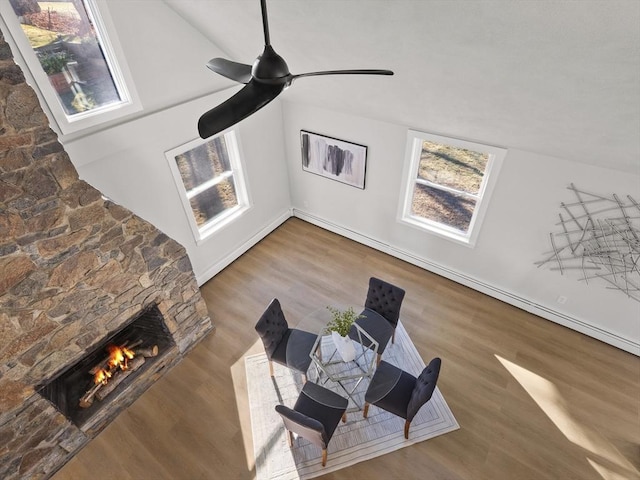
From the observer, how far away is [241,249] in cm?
566

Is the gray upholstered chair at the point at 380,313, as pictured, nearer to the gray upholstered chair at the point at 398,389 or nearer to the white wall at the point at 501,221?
the gray upholstered chair at the point at 398,389

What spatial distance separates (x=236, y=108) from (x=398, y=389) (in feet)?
9.77

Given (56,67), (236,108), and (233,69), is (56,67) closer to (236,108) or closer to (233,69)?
(233,69)

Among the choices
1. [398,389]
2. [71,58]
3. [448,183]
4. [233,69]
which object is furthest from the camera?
[448,183]

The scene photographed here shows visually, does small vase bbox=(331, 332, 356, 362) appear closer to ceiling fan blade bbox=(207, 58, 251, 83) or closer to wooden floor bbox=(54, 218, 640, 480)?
wooden floor bbox=(54, 218, 640, 480)

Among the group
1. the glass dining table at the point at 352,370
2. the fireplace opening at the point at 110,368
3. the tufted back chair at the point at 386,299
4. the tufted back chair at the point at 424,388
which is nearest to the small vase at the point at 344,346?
the glass dining table at the point at 352,370

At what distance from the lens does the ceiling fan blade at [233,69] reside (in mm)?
1948

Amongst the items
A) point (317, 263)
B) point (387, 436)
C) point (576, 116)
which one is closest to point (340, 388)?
point (387, 436)

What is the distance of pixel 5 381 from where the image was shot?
9.19ft

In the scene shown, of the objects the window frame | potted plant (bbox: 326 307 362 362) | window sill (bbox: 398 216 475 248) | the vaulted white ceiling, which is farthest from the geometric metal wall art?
the window frame

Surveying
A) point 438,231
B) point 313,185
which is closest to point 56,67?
point 313,185

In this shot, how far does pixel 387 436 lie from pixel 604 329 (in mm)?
3012

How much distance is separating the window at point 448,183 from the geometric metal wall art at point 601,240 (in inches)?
33.3

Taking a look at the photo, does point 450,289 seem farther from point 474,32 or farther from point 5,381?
point 5,381
